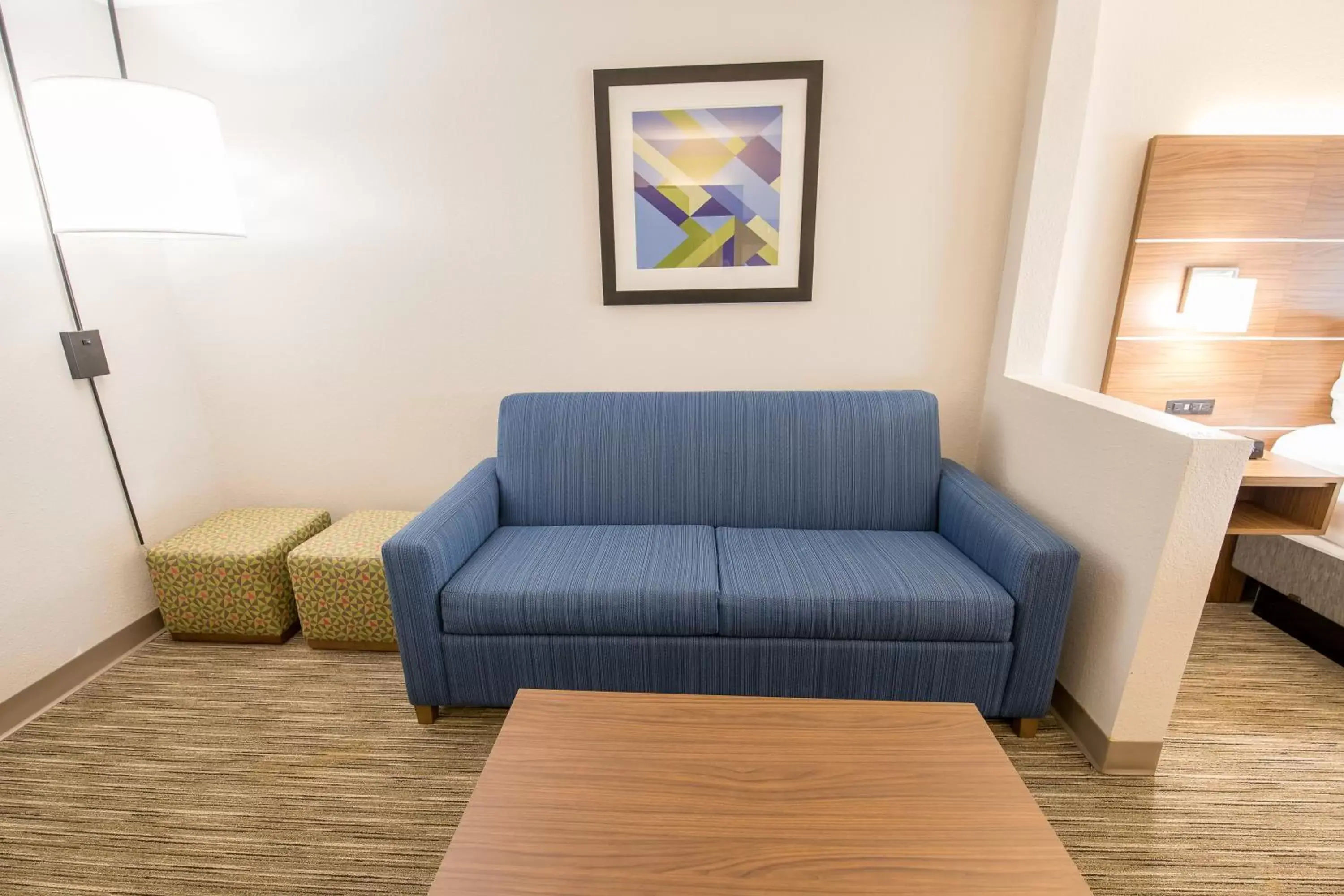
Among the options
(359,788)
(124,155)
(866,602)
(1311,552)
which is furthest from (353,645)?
(1311,552)

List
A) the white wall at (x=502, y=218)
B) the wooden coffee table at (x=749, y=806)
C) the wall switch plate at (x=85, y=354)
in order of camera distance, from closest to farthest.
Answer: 1. the wooden coffee table at (x=749, y=806)
2. the wall switch plate at (x=85, y=354)
3. the white wall at (x=502, y=218)

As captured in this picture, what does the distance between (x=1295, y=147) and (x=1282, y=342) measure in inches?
24.9

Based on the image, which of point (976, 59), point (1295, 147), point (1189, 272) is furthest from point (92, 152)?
point (1295, 147)

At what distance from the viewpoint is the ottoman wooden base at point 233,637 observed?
1993mm

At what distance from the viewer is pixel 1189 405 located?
81.4 inches

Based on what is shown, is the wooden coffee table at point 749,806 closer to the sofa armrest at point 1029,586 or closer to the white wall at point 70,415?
the sofa armrest at point 1029,586

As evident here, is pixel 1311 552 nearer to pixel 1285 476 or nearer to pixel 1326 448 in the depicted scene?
pixel 1326 448

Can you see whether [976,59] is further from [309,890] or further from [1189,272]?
[309,890]

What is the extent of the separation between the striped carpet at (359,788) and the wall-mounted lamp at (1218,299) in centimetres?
109

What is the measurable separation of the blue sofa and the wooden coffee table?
1.07ft

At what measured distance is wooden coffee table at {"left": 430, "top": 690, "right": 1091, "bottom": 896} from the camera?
82 centimetres

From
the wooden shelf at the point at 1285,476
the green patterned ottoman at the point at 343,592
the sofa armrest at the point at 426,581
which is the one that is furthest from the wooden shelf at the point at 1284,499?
the green patterned ottoman at the point at 343,592

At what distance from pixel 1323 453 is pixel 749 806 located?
2275 mm

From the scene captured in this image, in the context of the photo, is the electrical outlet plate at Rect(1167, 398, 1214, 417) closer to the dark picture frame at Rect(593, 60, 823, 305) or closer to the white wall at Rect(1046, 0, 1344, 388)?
the white wall at Rect(1046, 0, 1344, 388)
